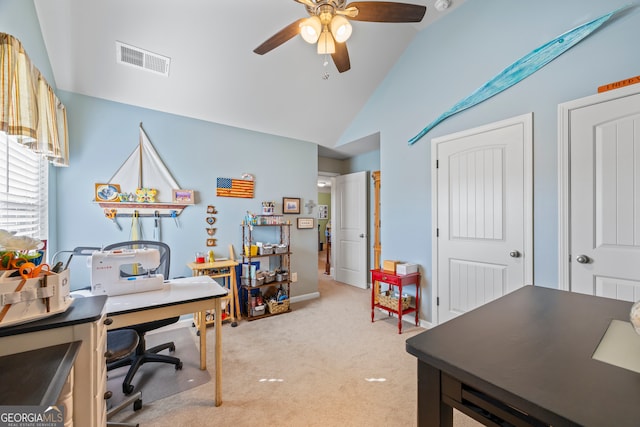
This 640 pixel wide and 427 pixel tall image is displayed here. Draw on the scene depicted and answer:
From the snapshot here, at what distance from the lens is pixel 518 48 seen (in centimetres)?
230

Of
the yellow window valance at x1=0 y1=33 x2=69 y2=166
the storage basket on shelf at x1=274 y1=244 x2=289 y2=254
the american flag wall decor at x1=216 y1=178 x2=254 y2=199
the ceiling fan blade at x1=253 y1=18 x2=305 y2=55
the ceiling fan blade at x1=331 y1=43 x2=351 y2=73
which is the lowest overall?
the storage basket on shelf at x1=274 y1=244 x2=289 y2=254

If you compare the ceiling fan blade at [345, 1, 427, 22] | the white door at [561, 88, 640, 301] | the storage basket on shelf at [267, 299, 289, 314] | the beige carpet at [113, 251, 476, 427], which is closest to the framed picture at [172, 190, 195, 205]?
the beige carpet at [113, 251, 476, 427]

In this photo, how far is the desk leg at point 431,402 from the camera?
2.52 ft

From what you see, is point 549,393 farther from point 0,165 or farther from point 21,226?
point 21,226

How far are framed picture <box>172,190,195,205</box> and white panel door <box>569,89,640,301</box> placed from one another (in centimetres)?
359

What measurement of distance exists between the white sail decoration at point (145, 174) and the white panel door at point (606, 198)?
12.3 feet

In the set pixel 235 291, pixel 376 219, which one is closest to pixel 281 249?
pixel 235 291

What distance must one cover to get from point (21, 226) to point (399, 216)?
3435 millimetres

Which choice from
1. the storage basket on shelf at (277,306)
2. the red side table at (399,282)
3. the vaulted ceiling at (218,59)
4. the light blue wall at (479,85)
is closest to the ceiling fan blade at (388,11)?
the vaulted ceiling at (218,59)

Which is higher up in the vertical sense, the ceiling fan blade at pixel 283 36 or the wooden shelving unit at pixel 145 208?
the ceiling fan blade at pixel 283 36

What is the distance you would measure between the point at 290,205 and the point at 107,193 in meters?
2.10

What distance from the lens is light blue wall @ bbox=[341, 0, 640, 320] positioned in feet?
6.37

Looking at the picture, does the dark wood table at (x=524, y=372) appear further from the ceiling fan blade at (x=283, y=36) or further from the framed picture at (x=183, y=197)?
the framed picture at (x=183, y=197)

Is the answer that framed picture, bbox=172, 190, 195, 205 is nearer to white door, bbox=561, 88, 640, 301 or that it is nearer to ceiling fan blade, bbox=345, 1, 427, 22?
ceiling fan blade, bbox=345, 1, 427, 22
